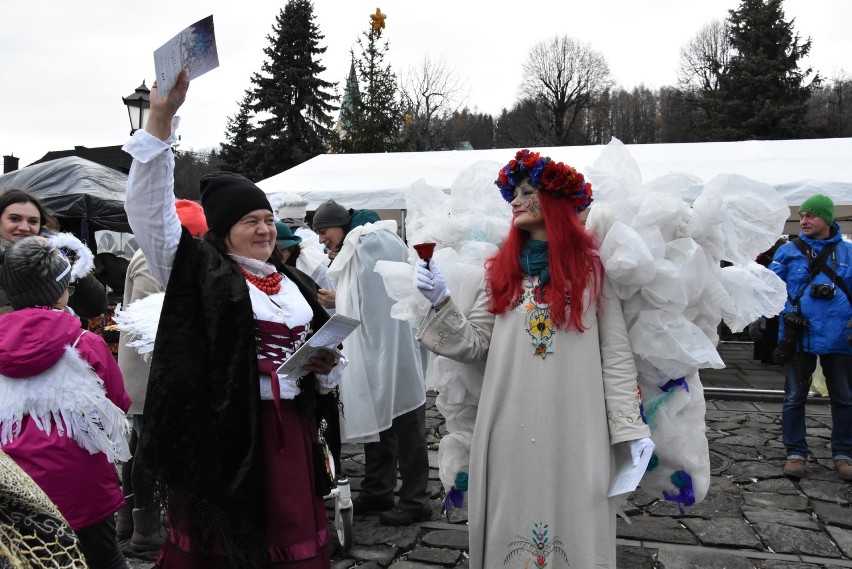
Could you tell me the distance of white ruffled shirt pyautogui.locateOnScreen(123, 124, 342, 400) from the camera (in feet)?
6.86

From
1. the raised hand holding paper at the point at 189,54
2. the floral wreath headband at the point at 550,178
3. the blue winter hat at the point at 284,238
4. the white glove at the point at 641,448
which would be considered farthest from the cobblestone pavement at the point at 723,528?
the raised hand holding paper at the point at 189,54

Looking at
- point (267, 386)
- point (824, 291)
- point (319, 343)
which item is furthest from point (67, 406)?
point (824, 291)

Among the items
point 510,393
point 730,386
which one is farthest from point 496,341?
point 730,386

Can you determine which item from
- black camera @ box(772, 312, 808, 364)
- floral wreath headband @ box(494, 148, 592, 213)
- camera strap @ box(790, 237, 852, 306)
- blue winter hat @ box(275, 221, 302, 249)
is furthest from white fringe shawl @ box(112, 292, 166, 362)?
Result: camera strap @ box(790, 237, 852, 306)

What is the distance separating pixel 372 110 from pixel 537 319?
21.7 metres

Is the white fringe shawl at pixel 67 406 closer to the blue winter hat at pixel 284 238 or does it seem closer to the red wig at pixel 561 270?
the blue winter hat at pixel 284 238

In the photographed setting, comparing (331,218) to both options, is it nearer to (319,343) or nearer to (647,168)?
(319,343)

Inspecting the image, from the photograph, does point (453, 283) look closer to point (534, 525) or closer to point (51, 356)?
point (534, 525)

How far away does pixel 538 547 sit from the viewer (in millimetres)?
2543

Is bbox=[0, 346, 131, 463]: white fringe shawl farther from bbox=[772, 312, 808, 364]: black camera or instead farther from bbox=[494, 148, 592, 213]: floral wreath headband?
bbox=[772, 312, 808, 364]: black camera

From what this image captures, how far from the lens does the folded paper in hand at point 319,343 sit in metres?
2.25

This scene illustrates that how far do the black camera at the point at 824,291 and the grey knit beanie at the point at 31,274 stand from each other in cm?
499

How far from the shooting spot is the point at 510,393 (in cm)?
264

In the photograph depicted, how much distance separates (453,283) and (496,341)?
389 millimetres
